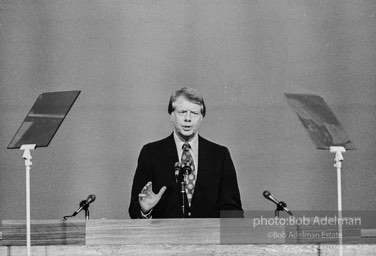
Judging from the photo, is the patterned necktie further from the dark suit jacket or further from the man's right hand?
the man's right hand

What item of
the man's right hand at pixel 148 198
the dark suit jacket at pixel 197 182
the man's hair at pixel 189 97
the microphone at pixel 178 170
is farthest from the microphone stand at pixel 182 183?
the man's hair at pixel 189 97

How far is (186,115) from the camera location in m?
7.93

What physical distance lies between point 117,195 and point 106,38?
4.76 feet

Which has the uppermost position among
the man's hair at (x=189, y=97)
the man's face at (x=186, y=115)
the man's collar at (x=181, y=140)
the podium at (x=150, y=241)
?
the man's hair at (x=189, y=97)

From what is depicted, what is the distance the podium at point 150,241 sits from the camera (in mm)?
6980

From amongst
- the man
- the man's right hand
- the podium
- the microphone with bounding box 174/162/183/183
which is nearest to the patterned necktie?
the man

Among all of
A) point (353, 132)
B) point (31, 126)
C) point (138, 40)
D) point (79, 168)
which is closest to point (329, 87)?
point (353, 132)

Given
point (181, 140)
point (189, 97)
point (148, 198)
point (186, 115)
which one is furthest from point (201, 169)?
point (148, 198)

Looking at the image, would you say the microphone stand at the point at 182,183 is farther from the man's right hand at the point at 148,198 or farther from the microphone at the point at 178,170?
the man's right hand at the point at 148,198

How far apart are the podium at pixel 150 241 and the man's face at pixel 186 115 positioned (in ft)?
3.76

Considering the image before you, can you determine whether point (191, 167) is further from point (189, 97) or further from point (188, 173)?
point (189, 97)

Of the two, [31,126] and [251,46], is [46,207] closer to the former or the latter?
[251,46]

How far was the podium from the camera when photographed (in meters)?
6.98

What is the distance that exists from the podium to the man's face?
1146 millimetres
